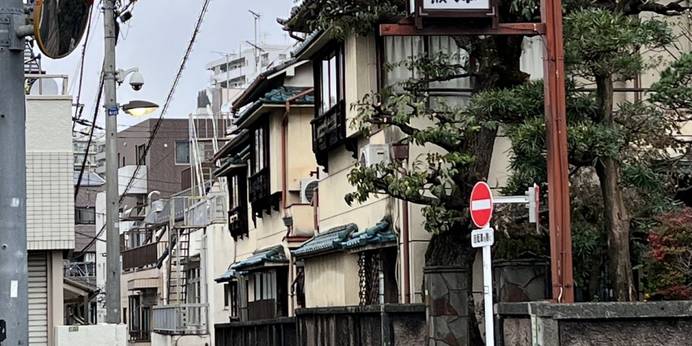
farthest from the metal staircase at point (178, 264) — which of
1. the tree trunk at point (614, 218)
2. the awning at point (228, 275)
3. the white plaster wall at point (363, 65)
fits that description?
the tree trunk at point (614, 218)

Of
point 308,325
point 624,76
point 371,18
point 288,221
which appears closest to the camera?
point 624,76

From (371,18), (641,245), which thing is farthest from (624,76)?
(371,18)

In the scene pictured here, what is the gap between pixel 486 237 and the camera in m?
13.1

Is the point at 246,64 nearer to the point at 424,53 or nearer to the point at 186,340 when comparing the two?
the point at 186,340

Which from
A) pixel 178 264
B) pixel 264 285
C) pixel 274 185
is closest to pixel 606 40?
pixel 274 185

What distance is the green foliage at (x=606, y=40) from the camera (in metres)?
16.7

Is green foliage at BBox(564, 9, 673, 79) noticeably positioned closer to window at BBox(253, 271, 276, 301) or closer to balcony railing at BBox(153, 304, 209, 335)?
window at BBox(253, 271, 276, 301)

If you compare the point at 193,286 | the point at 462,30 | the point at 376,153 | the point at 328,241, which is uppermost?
the point at 462,30

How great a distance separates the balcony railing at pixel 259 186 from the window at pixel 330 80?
9.28 m

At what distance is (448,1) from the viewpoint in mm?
15266

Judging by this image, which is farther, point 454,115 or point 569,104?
point 454,115

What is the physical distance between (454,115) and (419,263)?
5041 millimetres

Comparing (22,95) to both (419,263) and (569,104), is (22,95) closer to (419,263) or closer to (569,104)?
(569,104)

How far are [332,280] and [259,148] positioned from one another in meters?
12.3
